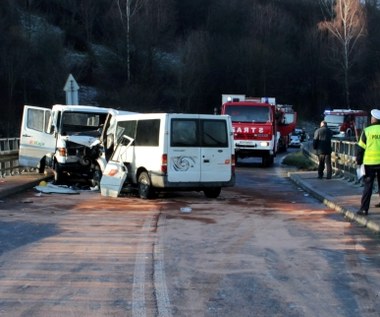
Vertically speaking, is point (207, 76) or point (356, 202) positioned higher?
point (207, 76)

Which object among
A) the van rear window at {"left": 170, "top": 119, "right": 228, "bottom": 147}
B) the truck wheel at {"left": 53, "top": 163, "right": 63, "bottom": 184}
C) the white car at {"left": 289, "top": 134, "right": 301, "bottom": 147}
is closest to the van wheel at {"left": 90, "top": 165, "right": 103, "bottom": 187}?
the truck wheel at {"left": 53, "top": 163, "right": 63, "bottom": 184}

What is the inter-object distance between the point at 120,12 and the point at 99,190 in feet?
158

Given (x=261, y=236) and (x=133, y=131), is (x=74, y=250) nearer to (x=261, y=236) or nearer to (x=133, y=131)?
(x=261, y=236)

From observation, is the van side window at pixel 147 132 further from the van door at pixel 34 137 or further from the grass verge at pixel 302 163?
the grass verge at pixel 302 163

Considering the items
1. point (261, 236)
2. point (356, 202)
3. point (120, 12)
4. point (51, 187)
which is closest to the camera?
point (261, 236)

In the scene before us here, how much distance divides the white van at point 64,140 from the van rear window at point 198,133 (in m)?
3.53

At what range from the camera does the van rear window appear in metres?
14.1

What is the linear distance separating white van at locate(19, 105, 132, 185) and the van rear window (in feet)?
11.6

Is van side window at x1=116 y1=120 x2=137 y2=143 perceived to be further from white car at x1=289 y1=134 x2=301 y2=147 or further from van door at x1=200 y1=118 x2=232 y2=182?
white car at x1=289 y1=134 x2=301 y2=147

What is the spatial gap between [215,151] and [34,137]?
→ 24.7 ft

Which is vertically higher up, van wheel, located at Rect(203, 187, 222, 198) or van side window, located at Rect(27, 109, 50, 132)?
van side window, located at Rect(27, 109, 50, 132)

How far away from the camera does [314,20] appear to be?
86500 mm

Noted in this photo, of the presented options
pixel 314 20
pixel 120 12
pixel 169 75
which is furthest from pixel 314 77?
pixel 120 12

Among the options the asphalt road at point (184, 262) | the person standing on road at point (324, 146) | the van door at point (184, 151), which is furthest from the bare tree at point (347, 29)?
the asphalt road at point (184, 262)
